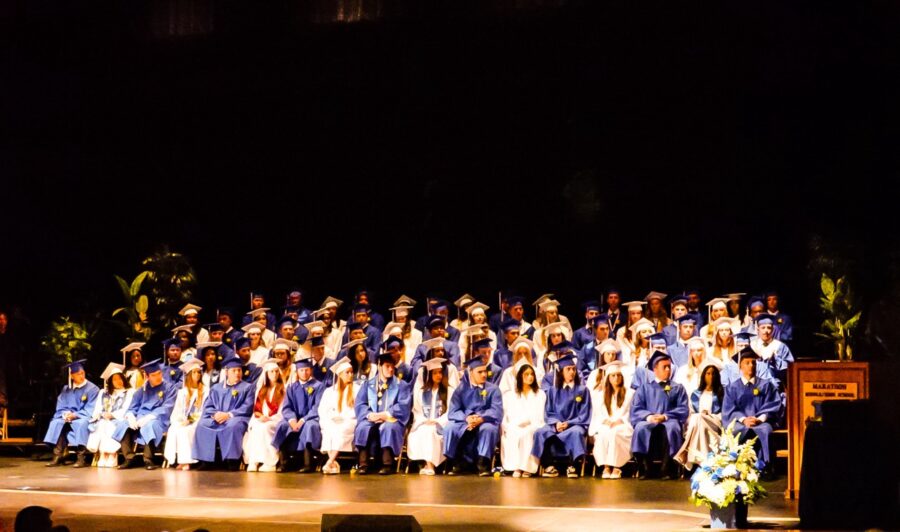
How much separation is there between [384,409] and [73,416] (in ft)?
11.8

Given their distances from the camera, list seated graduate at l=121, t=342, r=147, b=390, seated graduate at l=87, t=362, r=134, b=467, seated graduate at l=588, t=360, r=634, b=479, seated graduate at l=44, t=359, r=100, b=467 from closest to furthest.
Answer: seated graduate at l=588, t=360, r=634, b=479
seated graduate at l=87, t=362, r=134, b=467
seated graduate at l=44, t=359, r=100, b=467
seated graduate at l=121, t=342, r=147, b=390

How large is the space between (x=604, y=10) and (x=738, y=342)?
212 inches

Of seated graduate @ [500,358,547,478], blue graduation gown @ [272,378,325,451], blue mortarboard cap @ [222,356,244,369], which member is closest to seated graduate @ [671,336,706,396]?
seated graduate @ [500,358,547,478]

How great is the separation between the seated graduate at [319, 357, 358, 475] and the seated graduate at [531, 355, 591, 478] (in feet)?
6.50

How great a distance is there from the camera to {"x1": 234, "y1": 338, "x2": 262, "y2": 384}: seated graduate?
505 inches

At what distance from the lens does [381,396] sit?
1203 centimetres

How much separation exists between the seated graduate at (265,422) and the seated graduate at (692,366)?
4.23m

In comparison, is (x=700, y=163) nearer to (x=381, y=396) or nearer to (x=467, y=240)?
(x=467, y=240)

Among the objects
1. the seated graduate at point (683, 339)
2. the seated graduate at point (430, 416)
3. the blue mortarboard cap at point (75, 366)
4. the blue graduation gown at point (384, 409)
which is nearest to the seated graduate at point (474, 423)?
the seated graduate at point (430, 416)

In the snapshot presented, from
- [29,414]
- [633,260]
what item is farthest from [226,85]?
[633,260]

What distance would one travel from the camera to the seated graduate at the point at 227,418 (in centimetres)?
1215

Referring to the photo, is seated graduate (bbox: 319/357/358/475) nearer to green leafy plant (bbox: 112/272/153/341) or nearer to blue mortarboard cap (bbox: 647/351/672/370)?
blue mortarboard cap (bbox: 647/351/672/370)

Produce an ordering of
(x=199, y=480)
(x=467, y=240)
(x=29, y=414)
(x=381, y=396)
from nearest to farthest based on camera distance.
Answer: (x=199, y=480)
(x=381, y=396)
(x=29, y=414)
(x=467, y=240)

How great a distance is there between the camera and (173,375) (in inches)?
515
